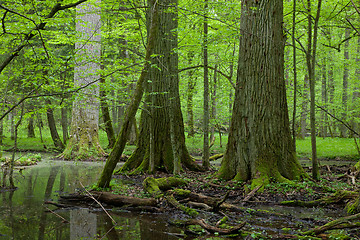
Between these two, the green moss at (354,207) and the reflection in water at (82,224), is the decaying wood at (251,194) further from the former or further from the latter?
the reflection in water at (82,224)

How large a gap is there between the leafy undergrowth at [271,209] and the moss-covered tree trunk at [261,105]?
0.52 meters

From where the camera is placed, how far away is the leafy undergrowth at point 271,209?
381cm

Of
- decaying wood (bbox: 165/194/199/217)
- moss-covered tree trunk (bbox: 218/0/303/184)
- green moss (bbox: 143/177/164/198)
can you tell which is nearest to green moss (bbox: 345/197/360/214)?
moss-covered tree trunk (bbox: 218/0/303/184)

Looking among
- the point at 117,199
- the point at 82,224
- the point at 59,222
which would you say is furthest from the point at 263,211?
the point at 59,222

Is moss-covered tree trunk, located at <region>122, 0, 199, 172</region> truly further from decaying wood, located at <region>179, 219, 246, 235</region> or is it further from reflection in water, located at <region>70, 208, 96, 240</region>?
decaying wood, located at <region>179, 219, 246, 235</region>

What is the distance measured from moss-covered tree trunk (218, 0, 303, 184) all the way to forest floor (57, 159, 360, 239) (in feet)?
1.72

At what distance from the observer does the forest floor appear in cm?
374

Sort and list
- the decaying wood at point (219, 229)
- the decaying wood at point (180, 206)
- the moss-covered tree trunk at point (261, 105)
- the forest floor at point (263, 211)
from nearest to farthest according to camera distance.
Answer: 1. the decaying wood at point (219, 229)
2. the forest floor at point (263, 211)
3. the decaying wood at point (180, 206)
4. the moss-covered tree trunk at point (261, 105)

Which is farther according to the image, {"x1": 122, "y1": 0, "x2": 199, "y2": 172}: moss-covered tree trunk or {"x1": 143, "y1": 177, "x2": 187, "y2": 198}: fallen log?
{"x1": 122, "y1": 0, "x2": 199, "y2": 172}: moss-covered tree trunk

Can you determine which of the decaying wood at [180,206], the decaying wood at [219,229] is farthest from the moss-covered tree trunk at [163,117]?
the decaying wood at [219,229]

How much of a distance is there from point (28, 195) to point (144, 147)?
3745 mm

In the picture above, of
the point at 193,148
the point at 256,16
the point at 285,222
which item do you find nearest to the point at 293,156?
the point at 285,222

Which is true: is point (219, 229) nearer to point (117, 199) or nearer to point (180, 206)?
point (180, 206)

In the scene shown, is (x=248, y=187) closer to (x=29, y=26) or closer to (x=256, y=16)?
(x=256, y=16)
